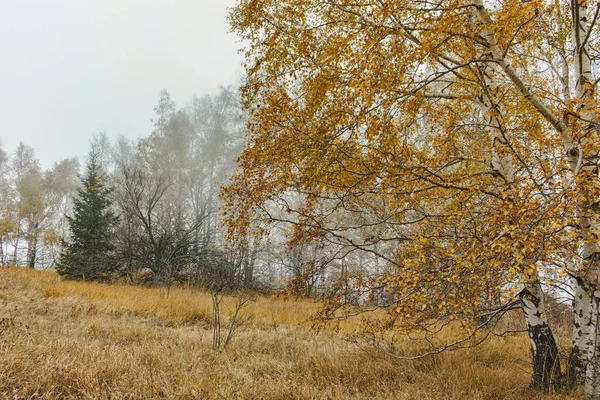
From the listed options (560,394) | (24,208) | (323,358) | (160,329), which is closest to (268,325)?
(160,329)

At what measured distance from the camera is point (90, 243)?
43.1ft

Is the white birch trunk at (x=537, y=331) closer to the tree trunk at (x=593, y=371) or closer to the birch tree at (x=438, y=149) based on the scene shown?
the birch tree at (x=438, y=149)

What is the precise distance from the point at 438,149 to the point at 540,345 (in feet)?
8.50

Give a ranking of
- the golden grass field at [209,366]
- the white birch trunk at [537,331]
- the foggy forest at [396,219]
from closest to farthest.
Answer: the foggy forest at [396,219]
the golden grass field at [209,366]
the white birch trunk at [537,331]

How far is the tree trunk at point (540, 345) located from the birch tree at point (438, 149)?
5 cm

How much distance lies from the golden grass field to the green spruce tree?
6690 mm

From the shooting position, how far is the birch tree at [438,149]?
2426 mm

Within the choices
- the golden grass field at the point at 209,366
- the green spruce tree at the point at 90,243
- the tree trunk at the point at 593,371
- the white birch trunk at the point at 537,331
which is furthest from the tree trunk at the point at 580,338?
the green spruce tree at the point at 90,243

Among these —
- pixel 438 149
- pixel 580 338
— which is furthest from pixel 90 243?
Result: pixel 580 338

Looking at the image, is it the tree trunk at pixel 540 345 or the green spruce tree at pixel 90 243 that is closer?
the tree trunk at pixel 540 345

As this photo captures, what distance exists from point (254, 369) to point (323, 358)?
35.3 inches

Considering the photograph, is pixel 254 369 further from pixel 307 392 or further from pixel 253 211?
pixel 253 211

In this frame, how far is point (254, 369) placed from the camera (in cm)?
373

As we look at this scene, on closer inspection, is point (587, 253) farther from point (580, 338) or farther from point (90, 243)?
point (90, 243)
